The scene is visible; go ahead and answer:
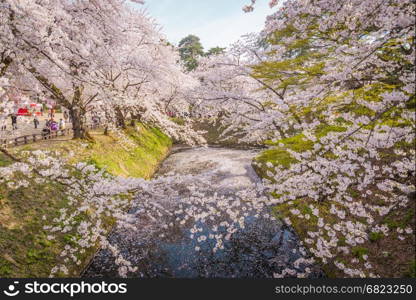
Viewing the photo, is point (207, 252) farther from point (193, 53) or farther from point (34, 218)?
point (193, 53)

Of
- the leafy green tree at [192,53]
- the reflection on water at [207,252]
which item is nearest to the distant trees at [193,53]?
the leafy green tree at [192,53]

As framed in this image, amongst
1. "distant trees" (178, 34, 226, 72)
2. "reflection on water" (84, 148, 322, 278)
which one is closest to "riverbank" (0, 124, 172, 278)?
"reflection on water" (84, 148, 322, 278)

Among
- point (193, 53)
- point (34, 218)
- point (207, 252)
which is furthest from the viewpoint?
point (193, 53)

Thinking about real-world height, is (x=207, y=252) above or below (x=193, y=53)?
below

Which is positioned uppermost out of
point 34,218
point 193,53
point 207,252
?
point 193,53

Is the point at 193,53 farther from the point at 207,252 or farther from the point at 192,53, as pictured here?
the point at 207,252

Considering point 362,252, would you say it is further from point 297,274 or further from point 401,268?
point 297,274

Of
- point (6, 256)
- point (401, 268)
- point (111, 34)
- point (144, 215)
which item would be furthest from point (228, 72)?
point (6, 256)

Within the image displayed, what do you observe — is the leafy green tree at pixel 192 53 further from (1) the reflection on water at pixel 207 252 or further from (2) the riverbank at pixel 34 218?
(1) the reflection on water at pixel 207 252

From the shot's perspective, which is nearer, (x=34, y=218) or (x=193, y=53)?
(x=34, y=218)

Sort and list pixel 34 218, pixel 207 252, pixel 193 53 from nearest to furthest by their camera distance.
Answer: pixel 34 218
pixel 207 252
pixel 193 53

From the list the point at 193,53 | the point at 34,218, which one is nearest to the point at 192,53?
the point at 193,53

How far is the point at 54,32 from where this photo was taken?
6648 millimetres

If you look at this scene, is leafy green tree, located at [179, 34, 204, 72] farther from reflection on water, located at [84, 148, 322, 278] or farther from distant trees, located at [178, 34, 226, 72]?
reflection on water, located at [84, 148, 322, 278]
